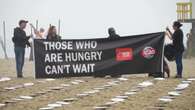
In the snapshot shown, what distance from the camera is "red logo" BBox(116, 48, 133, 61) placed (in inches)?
739

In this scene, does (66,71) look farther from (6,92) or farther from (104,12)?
(104,12)

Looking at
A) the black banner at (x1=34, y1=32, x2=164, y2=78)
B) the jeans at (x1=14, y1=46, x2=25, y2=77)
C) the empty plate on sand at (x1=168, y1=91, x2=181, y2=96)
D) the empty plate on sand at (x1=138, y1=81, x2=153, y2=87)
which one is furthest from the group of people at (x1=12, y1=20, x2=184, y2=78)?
the empty plate on sand at (x1=168, y1=91, x2=181, y2=96)

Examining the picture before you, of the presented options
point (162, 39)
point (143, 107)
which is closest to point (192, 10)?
point (162, 39)

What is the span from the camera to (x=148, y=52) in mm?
18812

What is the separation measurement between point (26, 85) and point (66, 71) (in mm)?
2348

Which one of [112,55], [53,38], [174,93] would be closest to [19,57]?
[53,38]

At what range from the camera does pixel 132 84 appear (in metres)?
16.8

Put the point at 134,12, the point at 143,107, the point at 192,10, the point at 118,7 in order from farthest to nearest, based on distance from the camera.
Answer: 1. the point at 118,7
2. the point at 134,12
3. the point at 192,10
4. the point at 143,107

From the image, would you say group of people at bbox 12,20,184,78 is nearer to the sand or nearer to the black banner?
the black banner

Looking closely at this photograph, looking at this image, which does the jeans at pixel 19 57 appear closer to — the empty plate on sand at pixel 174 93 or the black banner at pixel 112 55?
the black banner at pixel 112 55

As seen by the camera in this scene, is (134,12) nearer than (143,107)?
No

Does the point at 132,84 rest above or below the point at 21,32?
below

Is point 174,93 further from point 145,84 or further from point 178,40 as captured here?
point 178,40

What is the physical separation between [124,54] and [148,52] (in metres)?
0.65
